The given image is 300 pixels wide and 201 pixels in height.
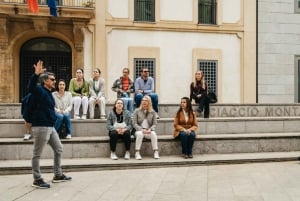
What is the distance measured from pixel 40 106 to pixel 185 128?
15.3 feet

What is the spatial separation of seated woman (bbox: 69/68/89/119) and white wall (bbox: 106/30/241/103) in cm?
573

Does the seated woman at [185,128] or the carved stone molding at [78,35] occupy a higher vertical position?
the carved stone molding at [78,35]

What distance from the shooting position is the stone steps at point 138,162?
1007 cm

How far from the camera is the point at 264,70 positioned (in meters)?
20.9

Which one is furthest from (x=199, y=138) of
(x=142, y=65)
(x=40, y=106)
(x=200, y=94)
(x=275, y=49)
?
(x=275, y=49)

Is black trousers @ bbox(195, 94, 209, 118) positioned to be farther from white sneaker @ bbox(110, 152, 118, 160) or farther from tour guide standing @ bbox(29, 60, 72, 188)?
tour guide standing @ bbox(29, 60, 72, 188)

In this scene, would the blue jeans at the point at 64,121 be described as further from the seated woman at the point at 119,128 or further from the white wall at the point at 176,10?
the white wall at the point at 176,10

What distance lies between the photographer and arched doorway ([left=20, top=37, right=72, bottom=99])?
65.3 feet

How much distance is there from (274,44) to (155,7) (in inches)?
230

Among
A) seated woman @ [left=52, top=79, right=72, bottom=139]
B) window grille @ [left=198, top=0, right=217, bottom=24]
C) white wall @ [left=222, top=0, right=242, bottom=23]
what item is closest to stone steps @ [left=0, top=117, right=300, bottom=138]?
seated woman @ [left=52, top=79, right=72, bottom=139]

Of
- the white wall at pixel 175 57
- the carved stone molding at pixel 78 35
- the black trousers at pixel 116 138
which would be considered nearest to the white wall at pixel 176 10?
the white wall at pixel 175 57

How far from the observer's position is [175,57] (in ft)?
66.4

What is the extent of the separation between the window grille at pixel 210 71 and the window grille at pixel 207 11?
1.93 meters

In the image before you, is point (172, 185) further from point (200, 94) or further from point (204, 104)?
point (200, 94)
